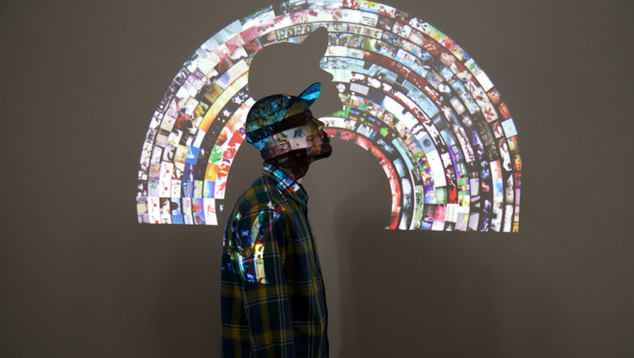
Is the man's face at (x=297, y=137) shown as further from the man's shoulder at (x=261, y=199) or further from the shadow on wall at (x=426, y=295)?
the shadow on wall at (x=426, y=295)

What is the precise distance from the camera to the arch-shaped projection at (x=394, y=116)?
8.44 ft

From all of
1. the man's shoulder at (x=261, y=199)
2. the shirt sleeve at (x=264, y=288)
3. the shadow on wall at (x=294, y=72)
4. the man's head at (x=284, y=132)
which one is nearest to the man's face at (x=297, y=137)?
the man's head at (x=284, y=132)

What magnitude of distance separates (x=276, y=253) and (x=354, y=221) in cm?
138

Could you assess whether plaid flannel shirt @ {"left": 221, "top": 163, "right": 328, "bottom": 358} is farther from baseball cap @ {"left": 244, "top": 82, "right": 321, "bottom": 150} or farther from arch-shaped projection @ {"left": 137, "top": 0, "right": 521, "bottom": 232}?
arch-shaped projection @ {"left": 137, "top": 0, "right": 521, "bottom": 232}

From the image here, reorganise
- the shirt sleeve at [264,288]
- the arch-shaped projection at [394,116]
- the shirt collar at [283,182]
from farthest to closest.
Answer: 1. the arch-shaped projection at [394,116]
2. the shirt collar at [283,182]
3. the shirt sleeve at [264,288]

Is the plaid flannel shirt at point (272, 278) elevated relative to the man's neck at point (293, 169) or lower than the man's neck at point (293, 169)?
lower

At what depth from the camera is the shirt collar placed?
154 cm

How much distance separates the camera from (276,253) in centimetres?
131

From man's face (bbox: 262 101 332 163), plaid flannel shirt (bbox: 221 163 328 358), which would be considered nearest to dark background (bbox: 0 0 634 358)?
man's face (bbox: 262 101 332 163)

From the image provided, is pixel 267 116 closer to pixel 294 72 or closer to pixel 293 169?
pixel 293 169

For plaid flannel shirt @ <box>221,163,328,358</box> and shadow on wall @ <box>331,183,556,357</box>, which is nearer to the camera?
plaid flannel shirt @ <box>221,163,328,358</box>

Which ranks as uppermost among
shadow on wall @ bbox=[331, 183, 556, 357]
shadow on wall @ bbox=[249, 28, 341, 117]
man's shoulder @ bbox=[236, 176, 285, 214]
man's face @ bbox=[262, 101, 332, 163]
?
shadow on wall @ bbox=[249, 28, 341, 117]
